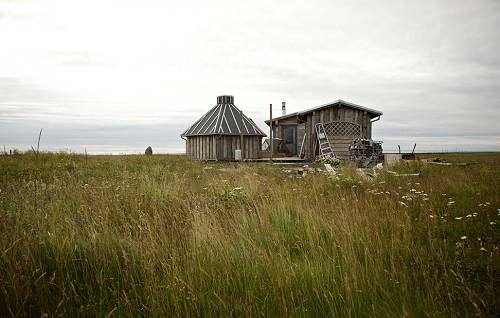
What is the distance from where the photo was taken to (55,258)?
318cm

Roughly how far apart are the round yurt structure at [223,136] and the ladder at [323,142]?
443cm

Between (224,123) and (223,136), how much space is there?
1.22 metres

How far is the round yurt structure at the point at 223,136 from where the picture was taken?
24.2 m

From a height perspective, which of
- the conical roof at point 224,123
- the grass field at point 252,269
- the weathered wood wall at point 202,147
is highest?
the conical roof at point 224,123

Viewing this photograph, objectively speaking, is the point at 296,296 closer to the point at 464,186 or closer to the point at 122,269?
the point at 122,269

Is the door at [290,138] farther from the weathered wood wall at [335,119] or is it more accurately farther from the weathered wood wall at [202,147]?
the weathered wood wall at [202,147]

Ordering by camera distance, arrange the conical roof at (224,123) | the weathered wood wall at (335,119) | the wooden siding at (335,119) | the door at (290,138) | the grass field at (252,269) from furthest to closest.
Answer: the door at (290,138)
the weathered wood wall at (335,119)
the wooden siding at (335,119)
the conical roof at (224,123)
the grass field at (252,269)

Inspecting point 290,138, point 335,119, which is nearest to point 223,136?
point 290,138

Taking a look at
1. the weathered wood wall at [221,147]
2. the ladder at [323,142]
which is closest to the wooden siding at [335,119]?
the ladder at [323,142]

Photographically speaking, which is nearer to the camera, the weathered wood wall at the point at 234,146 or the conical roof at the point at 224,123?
the weathered wood wall at the point at 234,146

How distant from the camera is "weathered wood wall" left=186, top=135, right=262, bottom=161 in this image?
24234 mm

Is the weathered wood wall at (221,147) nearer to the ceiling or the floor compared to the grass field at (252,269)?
nearer to the ceiling

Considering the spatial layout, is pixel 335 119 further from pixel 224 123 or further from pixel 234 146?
pixel 224 123

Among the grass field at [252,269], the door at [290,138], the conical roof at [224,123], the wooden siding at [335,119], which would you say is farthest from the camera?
the door at [290,138]
